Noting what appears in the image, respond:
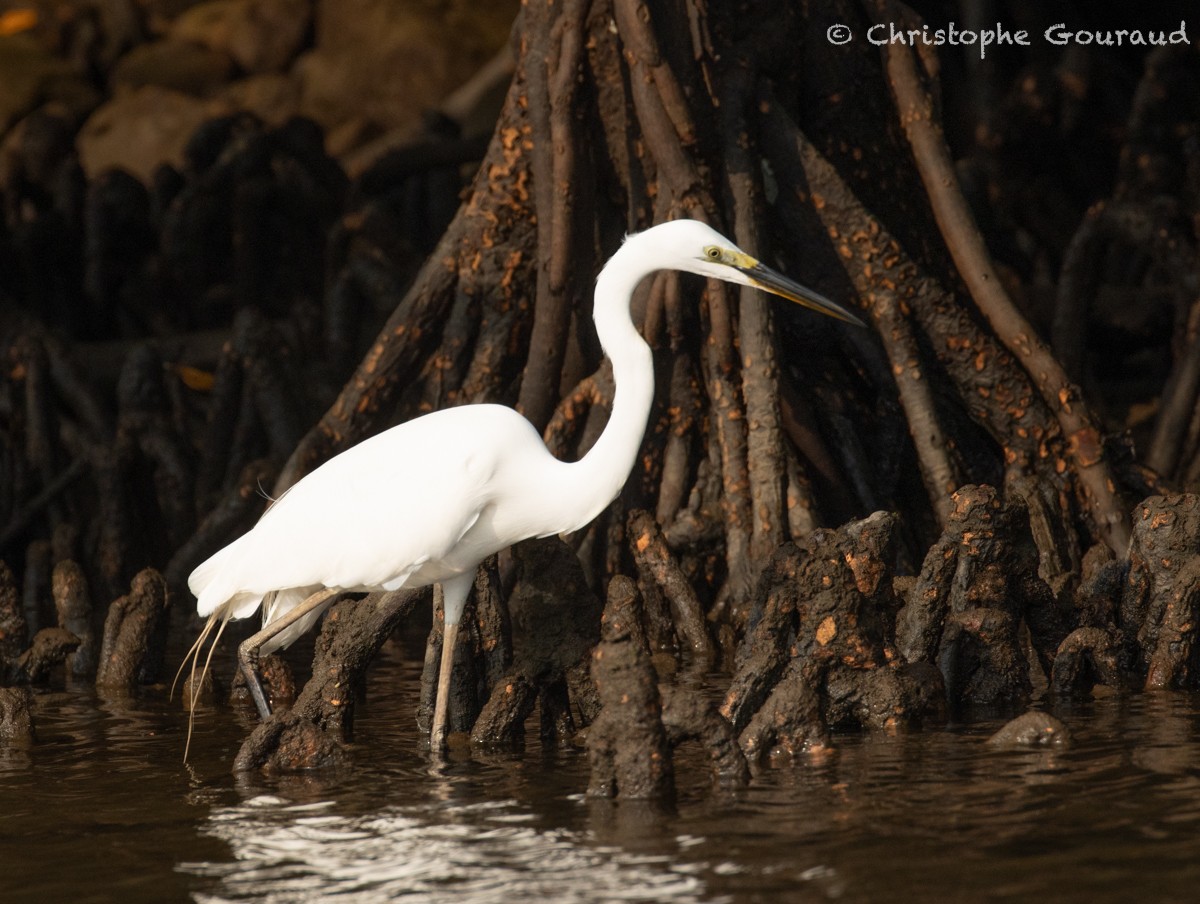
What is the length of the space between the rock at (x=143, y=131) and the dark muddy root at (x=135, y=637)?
16.8m

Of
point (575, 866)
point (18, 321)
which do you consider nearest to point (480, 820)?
point (575, 866)

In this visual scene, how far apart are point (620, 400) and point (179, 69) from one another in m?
20.7

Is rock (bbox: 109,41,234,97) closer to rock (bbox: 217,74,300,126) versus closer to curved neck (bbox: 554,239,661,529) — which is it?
rock (bbox: 217,74,300,126)

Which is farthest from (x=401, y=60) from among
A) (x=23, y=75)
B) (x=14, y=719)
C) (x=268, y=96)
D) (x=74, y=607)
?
(x=14, y=719)

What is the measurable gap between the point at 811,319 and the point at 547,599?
9.32ft

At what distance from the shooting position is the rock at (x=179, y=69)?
83.3 feet

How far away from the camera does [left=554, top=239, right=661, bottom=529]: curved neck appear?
619 cm

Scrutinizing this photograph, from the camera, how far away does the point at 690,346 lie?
8453 millimetres

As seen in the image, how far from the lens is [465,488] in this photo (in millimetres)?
6090

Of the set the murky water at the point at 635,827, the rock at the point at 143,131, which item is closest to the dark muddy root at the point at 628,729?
the murky water at the point at 635,827

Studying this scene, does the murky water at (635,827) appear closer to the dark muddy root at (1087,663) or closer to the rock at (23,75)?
the dark muddy root at (1087,663)

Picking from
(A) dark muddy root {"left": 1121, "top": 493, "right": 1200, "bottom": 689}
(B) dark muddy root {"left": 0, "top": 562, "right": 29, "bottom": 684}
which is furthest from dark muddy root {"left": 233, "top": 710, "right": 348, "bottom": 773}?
(A) dark muddy root {"left": 1121, "top": 493, "right": 1200, "bottom": 689}

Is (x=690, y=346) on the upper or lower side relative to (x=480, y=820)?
upper

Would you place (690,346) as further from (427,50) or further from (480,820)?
(427,50)
